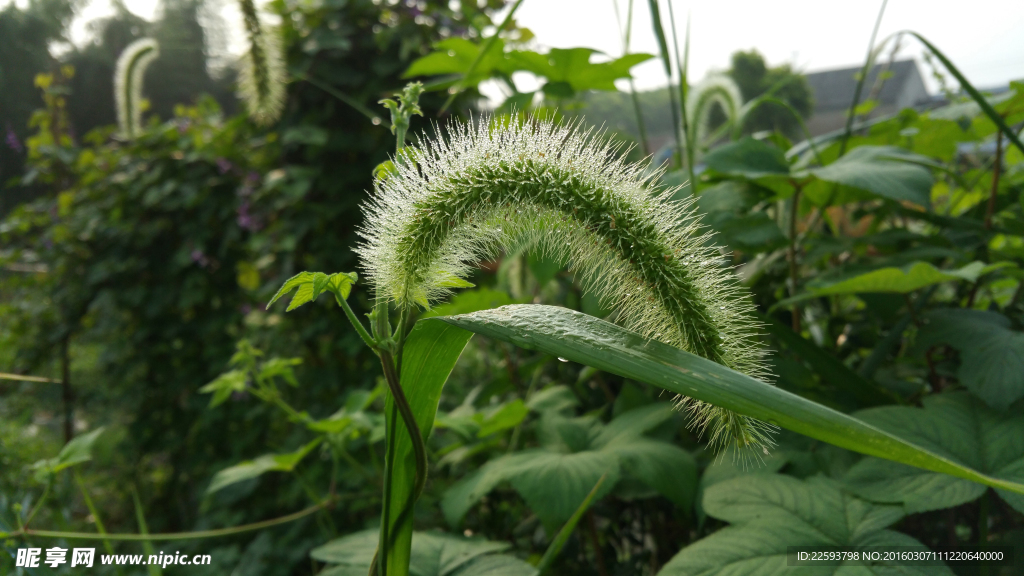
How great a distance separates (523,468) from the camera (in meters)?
1.05

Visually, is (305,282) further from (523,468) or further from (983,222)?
(983,222)

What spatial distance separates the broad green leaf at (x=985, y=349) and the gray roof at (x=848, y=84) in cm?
129

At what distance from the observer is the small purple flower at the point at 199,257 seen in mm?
2789

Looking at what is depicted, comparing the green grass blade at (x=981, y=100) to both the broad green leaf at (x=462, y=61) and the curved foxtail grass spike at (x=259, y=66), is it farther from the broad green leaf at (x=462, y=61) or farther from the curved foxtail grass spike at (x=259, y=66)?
the curved foxtail grass spike at (x=259, y=66)

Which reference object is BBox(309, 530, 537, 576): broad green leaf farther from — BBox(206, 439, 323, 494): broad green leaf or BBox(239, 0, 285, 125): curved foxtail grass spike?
BBox(239, 0, 285, 125): curved foxtail grass spike

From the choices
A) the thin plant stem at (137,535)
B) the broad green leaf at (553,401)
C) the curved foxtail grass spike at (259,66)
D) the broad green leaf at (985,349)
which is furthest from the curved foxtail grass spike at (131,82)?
the broad green leaf at (985,349)

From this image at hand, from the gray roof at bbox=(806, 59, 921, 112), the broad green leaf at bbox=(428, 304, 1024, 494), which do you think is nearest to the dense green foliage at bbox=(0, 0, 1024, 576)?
the broad green leaf at bbox=(428, 304, 1024, 494)

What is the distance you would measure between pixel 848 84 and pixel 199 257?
3546mm

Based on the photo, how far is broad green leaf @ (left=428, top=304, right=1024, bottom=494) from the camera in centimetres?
45

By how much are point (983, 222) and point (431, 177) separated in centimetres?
134

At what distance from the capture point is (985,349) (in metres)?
0.89

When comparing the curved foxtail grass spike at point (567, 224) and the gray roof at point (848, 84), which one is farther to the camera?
the gray roof at point (848, 84)

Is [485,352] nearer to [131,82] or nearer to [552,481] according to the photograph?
[552,481]

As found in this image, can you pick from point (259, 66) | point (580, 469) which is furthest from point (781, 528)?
point (259, 66)
